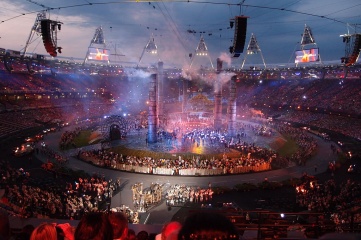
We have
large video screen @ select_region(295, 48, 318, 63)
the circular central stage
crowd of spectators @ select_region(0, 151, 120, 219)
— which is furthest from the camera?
large video screen @ select_region(295, 48, 318, 63)

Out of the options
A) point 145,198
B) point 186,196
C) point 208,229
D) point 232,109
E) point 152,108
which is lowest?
point 186,196

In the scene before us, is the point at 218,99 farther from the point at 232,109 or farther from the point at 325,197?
the point at 325,197

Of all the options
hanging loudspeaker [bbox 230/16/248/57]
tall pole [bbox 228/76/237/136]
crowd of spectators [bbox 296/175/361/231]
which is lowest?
crowd of spectators [bbox 296/175/361/231]

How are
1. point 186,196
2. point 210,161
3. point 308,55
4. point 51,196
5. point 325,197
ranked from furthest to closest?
point 308,55 → point 210,161 → point 186,196 → point 325,197 → point 51,196

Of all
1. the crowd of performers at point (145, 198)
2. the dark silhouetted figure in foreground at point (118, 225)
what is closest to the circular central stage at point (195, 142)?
the crowd of performers at point (145, 198)

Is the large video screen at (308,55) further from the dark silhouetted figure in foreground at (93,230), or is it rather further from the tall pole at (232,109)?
the dark silhouetted figure in foreground at (93,230)

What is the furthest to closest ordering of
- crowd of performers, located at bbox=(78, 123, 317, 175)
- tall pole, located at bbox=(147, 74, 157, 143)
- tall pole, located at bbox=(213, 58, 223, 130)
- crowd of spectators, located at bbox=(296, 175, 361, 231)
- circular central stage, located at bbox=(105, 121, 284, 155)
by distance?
tall pole, located at bbox=(213, 58, 223, 130) < tall pole, located at bbox=(147, 74, 157, 143) < circular central stage, located at bbox=(105, 121, 284, 155) < crowd of performers, located at bbox=(78, 123, 317, 175) < crowd of spectators, located at bbox=(296, 175, 361, 231)

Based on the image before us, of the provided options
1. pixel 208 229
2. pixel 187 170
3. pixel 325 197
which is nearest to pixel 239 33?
pixel 208 229

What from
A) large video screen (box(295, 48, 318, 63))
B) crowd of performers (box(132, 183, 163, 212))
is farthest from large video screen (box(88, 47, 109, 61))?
crowd of performers (box(132, 183, 163, 212))

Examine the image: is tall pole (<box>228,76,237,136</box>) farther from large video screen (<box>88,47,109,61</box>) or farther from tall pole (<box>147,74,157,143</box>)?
large video screen (<box>88,47,109,61</box>)

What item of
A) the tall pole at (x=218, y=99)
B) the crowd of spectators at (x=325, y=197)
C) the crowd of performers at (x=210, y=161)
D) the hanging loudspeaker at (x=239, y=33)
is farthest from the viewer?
the tall pole at (x=218, y=99)

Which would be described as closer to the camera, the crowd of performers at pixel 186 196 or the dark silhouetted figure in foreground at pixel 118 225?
the dark silhouetted figure in foreground at pixel 118 225

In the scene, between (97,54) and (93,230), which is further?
(97,54)

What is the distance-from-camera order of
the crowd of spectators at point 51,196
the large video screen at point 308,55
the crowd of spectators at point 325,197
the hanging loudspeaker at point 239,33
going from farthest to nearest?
1. the large video screen at point 308,55
2. the crowd of spectators at point 325,197
3. the crowd of spectators at point 51,196
4. the hanging loudspeaker at point 239,33
